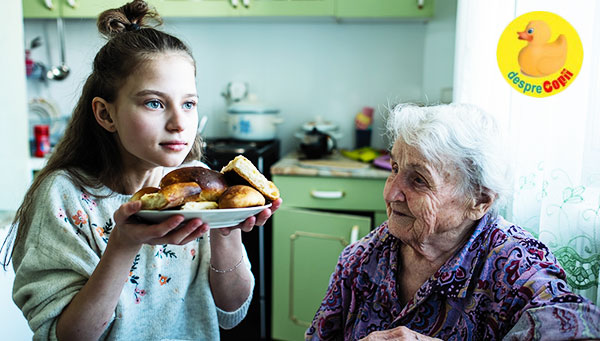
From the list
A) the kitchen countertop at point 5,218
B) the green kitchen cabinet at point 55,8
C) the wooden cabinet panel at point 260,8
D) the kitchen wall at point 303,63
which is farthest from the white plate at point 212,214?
the green kitchen cabinet at point 55,8

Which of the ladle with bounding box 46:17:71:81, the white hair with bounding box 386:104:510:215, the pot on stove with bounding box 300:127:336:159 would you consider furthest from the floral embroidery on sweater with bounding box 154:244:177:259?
the ladle with bounding box 46:17:71:81

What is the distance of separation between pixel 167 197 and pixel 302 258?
172 centimetres

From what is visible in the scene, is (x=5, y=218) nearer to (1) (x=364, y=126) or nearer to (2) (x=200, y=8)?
(2) (x=200, y=8)

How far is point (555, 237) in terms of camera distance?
126cm

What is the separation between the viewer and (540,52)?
49.1 inches

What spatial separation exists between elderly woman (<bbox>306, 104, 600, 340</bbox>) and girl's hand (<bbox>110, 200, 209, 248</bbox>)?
1.40 feet

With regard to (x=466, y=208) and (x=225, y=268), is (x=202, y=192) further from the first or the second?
(x=466, y=208)

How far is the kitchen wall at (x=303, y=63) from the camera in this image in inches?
113

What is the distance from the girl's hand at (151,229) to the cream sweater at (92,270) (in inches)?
8.6

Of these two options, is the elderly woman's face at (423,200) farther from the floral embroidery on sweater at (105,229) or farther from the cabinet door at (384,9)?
the cabinet door at (384,9)

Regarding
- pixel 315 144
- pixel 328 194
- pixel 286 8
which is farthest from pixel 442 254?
pixel 286 8

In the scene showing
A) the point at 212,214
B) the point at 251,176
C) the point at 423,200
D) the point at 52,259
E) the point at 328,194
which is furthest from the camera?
the point at 328,194

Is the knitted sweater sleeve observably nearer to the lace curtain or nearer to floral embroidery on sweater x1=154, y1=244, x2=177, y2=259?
floral embroidery on sweater x1=154, y1=244, x2=177, y2=259

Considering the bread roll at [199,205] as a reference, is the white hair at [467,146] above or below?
above
